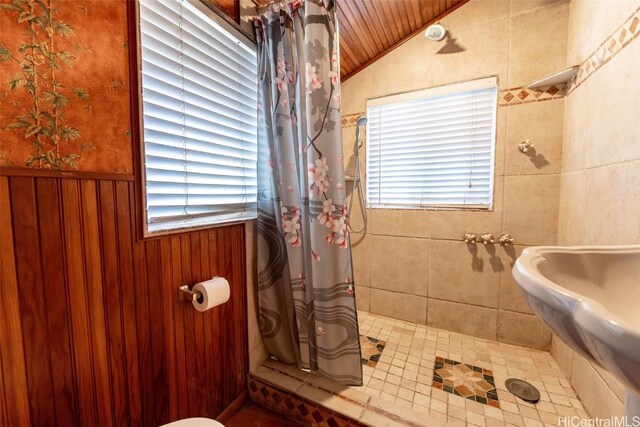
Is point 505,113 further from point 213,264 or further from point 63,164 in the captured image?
point 63,164

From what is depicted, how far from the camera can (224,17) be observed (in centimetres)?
118

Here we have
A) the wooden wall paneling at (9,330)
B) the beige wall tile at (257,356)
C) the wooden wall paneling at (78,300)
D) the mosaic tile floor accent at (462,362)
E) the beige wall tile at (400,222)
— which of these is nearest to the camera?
the wooden wall paneling at (9,330)

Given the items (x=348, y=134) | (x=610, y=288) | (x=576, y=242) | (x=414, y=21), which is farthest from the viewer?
(x=348, y=134)

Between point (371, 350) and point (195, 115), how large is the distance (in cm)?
175

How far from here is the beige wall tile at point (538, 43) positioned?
1.51 metres

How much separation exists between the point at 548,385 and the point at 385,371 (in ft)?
2.85

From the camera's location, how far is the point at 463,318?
6.08 ft

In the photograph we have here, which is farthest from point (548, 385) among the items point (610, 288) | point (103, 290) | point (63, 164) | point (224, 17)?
point (224, 17)

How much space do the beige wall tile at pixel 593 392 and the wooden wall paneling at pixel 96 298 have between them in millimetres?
1856

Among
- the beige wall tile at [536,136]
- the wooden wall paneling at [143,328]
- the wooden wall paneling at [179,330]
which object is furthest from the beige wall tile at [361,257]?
the wooden wall paneling at [143,328]

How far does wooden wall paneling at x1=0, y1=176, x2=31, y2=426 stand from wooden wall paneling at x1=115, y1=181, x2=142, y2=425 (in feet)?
0.77

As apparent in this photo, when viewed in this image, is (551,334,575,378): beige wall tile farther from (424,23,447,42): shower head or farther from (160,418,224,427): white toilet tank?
(424,23,447,42): shower head

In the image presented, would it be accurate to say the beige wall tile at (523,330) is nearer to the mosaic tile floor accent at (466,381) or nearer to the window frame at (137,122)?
the mosaic tile floor accent at (466,381)

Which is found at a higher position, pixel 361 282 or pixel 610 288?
pixel 610 288
